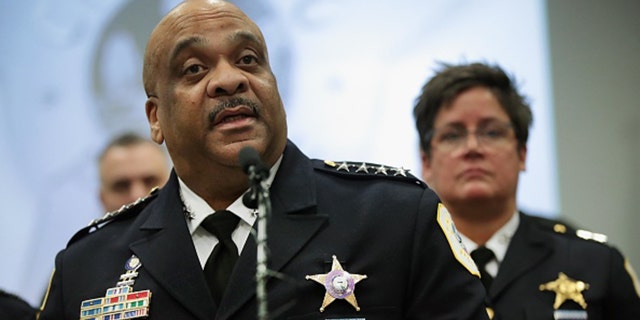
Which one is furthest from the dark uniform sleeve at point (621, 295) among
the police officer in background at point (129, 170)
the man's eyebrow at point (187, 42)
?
the police officer in background at point (129, 170)

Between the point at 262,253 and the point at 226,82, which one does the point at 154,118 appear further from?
the point at 262,253

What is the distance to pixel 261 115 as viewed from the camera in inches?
106

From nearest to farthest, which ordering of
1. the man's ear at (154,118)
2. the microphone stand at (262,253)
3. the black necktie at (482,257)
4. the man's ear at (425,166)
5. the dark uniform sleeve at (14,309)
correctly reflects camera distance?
the microphone stand at (262,253) < the man's ear at (154,118) < the dark uniform sleeve at (14,309) < the black necktie at (482,257) < the man's ear at (425,166)

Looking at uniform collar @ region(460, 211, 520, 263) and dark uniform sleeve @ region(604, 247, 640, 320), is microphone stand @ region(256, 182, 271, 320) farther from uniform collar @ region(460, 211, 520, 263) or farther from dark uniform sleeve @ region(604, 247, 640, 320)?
dark uniform sleeve @ region(604, 247, 640, 320)

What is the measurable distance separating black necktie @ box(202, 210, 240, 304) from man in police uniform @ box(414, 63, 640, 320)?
129cm

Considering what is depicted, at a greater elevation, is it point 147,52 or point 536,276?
point 147,52

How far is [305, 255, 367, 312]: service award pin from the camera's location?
245 centimetres

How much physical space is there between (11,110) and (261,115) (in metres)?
2.82

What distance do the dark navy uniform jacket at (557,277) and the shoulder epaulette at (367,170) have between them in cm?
98

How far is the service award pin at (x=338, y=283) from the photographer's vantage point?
2445 mm

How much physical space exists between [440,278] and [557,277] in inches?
49.4

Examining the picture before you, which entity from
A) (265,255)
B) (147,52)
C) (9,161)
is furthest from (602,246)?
(9,161)

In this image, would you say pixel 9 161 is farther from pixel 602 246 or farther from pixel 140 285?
pixel 602 246

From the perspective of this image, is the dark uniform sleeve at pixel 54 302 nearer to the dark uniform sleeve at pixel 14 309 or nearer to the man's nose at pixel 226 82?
the dark uniform sleeve at pixel 14 309
